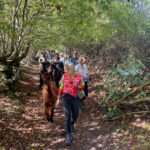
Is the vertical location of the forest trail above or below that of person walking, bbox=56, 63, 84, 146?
below

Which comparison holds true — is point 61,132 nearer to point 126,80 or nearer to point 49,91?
point 49,91

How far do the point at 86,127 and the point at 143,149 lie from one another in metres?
1.97

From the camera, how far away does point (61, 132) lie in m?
4.80

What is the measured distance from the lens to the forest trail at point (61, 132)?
4109mm

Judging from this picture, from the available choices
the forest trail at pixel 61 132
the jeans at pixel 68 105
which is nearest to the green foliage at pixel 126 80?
the forest trail at pixel 61 132

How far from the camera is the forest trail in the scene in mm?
4109

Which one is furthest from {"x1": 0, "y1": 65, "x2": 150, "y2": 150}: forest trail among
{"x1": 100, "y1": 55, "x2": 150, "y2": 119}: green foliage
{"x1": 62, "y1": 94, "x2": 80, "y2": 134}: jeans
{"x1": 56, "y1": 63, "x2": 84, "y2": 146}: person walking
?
{"x1": 56, "y1": 63, "x2": 84, "y2": 146}: person walking

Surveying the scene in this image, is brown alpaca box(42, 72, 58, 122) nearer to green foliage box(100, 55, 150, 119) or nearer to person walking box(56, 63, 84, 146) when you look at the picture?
person walking box(56, 63, 84, 146)

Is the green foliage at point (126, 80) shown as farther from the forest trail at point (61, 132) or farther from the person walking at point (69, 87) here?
the person walking at point (69, 87)

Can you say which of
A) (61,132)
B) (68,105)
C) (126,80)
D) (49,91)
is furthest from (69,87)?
(126,80)

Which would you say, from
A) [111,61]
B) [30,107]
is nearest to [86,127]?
[30,107]

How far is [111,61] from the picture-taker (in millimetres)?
9516

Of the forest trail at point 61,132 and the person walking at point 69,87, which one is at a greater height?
the person walking at point 69,87

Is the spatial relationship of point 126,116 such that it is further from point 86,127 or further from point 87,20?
point 87,20
